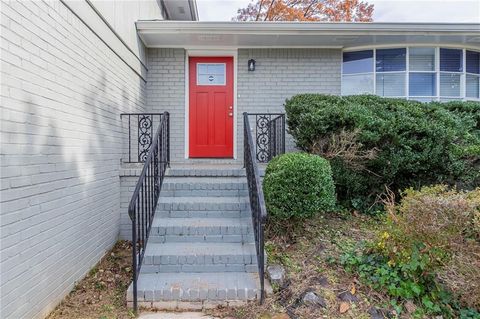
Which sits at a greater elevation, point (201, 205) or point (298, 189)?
point (298, 189)

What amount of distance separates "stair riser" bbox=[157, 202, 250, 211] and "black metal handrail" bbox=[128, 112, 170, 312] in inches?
6.5

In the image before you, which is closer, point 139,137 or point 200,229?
point 200,229

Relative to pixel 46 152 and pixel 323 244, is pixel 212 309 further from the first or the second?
pixel 46 152

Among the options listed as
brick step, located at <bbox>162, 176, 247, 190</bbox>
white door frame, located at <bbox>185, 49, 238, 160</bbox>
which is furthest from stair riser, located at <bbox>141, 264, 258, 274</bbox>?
white door frame, located at <bbox>185, 49, 238, 160</bbox>

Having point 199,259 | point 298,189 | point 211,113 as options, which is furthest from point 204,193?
point 211,113

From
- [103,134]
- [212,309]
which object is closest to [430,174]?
[212,309]

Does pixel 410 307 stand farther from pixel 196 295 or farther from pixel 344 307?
pixel 196 295

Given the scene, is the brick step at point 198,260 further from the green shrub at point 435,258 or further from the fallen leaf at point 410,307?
the fallen leaf at point 410,307

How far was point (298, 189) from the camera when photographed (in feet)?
12.2

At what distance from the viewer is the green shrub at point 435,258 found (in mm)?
2861

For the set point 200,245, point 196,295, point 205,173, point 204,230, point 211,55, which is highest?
point 211,55

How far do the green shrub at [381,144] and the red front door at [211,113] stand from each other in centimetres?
180

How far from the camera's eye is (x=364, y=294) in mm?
3084

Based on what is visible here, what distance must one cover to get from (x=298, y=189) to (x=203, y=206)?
50.9 inches
